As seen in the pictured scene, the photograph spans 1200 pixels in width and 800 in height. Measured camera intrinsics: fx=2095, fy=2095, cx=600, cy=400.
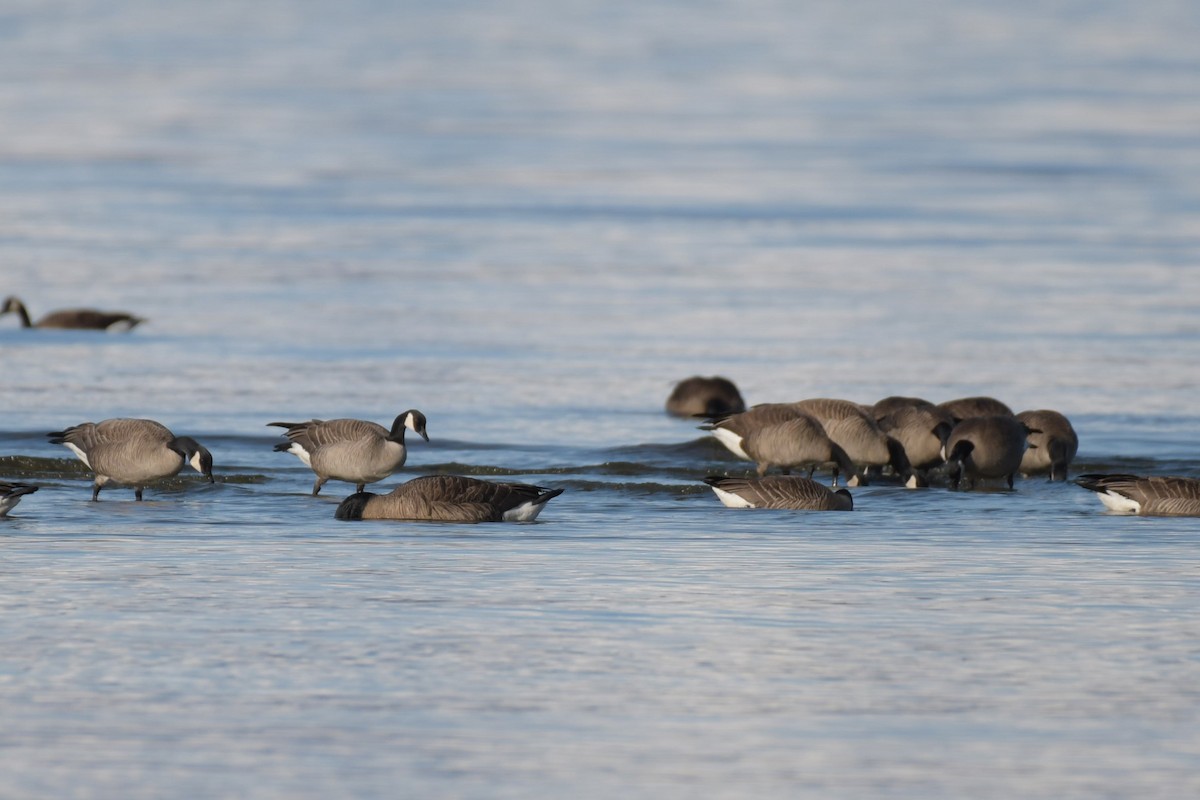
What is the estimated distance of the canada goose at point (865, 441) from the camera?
17.5 m

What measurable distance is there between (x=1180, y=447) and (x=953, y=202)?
66.8 feet

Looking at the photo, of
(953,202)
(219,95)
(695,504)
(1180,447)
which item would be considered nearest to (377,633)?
(695,504)

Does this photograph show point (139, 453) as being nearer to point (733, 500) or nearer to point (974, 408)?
point (733, 500)

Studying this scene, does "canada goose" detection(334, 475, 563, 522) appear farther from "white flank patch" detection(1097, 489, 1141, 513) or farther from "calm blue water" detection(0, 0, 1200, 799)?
"white flank patch" detection(1097, 489, 1141, 513)

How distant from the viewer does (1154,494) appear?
577 inches

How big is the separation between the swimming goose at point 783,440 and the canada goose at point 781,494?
191 centimetres

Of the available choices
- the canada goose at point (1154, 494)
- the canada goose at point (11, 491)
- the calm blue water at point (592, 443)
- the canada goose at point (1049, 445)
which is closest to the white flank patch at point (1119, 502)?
the canada goose at point (1154, 494)

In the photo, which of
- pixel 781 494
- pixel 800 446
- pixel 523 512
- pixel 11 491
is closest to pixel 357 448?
pixel 523 512

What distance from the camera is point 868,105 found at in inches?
2365

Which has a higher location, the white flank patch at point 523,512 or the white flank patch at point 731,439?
the white flank patch at point 731,439

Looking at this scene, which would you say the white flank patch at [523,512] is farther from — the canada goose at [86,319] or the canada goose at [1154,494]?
the canada goose at [86,319]

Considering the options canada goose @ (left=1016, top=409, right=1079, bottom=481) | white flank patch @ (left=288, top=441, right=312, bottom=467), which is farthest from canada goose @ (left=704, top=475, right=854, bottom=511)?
white flank patch @ (left=288, top=441, right=312, bottom=467)

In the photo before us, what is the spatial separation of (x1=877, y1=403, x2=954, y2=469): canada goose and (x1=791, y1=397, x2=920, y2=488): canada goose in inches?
5.6

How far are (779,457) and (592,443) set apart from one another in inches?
80.0
